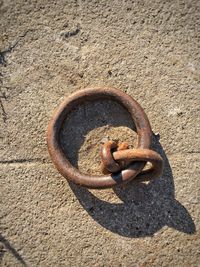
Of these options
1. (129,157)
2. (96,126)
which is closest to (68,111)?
(96,126)

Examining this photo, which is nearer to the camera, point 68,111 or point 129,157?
point 129,157

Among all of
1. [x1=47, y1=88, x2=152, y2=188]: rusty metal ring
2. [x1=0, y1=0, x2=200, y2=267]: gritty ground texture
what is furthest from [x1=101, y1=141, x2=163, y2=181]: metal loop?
[x1=0, y1=0, x2=200, y2=267]: gritty ground texture

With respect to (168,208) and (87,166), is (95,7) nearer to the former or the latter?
(87,166)

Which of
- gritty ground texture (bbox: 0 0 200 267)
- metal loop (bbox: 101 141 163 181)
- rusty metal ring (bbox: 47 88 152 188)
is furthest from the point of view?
gritty ground texture (bbox: 0 0 200 267)

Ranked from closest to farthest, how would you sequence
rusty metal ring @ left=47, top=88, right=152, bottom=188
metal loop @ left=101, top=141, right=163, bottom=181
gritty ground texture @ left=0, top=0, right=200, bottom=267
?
metal loop @ left=101, top=141, right=163, bottom=181, rusty metal ring @ left=47, top=88, right=152, bottom=188, gritty ground texture @ left=0, top=0, right=200, bottom=267

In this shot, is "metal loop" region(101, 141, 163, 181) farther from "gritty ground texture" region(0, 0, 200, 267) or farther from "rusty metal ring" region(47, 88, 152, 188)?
"gritty ground texture" region(0, 0, 200, 267)

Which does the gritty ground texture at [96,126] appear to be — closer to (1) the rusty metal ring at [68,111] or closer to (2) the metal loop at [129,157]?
(1) the rusty metal ring at [68,111]

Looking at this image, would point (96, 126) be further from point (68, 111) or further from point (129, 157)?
point (129, 157)

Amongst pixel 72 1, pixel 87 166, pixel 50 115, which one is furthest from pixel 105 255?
pixel 72 1
